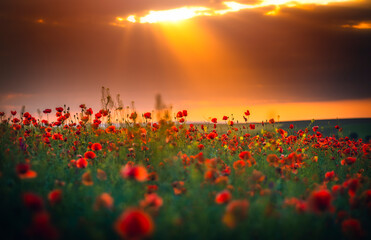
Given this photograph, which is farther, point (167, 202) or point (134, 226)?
point (167, 202)

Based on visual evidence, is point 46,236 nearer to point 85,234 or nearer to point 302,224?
point 85,234

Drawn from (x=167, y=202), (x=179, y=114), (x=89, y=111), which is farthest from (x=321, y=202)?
(x=89, y=111)

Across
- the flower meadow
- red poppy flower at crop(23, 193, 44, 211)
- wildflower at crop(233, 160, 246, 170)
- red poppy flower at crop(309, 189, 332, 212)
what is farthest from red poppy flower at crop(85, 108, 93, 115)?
red poppy flower at crop(309, 189, 332, 212)

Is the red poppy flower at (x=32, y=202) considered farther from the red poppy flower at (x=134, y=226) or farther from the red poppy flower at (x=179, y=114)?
the red poppy flower at (x=179, y=114)

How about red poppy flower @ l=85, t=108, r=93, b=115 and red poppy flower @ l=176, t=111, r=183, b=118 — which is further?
red poppy flower @ l=85, t=108, r=93, b=115

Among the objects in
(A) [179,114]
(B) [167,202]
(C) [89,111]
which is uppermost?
(C) [89,111]

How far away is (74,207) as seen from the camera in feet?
11.7

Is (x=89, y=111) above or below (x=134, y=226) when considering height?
above

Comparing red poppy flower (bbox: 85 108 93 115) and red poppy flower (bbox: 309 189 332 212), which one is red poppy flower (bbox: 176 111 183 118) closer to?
red poppy flower (bbox: 85 108 93 115)

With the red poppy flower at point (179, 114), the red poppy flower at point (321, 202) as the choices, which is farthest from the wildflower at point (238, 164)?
the red poppy flower at point (179, 114)

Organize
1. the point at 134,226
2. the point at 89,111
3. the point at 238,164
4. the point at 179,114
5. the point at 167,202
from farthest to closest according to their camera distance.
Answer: the point at 89,111, the point at 179,114, the point at 238,164, the point at 167,202, the point at 134,226

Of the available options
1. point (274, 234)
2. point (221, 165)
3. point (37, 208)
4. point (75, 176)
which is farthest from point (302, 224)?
point (75, 176)

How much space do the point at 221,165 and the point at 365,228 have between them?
2288mm

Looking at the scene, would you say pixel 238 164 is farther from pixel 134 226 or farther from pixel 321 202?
pixel 134 226
